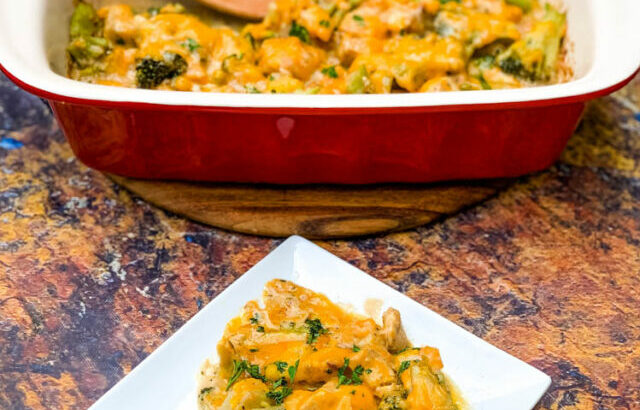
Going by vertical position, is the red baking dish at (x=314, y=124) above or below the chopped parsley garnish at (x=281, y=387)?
above

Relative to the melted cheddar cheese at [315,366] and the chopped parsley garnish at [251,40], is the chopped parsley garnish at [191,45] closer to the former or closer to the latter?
the chopped parsley garnish at [251,40]

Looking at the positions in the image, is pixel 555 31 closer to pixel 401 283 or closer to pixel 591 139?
pixel 591 139

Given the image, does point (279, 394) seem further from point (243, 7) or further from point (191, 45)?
point (243, 7)

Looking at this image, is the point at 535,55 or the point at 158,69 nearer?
the point at 158,69

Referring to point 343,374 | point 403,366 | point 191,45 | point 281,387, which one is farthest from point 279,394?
point 191,45

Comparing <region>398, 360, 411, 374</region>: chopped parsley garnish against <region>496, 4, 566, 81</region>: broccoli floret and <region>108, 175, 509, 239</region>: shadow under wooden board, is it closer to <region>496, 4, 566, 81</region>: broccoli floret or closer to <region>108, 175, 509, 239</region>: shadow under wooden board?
<region>108, 175, 509, 239</region>: shadow under wooden board

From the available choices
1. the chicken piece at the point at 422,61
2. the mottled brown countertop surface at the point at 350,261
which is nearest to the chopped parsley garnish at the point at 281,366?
the mottled brown countertop surface at the point at 350,261

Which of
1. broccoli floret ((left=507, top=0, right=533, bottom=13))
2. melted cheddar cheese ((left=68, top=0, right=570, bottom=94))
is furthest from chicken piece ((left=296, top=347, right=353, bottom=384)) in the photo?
broccoli floret ((left=507, top=0, right=533, bottom=13))
